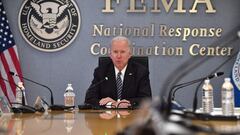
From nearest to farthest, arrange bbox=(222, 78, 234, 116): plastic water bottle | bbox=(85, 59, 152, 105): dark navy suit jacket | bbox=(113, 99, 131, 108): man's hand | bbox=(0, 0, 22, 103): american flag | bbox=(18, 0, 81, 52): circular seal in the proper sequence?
bbox=(222, 78, 234, 116): plastic water bottle, bbox=(113, 99, 131, 108): man's hand, bbox=(85, 59, 152, 105): dark navy suit jacket, bbox=(0, 0, 22, 103): american flag, bbox=(18, 0, 81, 52): circular seal

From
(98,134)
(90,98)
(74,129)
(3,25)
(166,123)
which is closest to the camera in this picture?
(166,123)

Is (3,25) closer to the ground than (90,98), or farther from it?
farther from it

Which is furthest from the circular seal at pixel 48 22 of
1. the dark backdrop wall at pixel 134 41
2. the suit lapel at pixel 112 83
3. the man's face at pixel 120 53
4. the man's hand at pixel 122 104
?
the man's hand at pixel 122 104

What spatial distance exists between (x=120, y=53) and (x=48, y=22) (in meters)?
1.95

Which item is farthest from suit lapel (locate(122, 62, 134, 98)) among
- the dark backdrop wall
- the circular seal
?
the circular seal

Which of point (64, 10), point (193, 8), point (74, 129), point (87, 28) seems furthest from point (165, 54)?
point (74, 129)

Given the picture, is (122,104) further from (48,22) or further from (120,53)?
(48,22)

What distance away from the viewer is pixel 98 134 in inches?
70.9

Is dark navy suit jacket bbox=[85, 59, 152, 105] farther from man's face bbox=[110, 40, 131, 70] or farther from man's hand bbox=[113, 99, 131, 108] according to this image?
man's hand bbox=[113, 99, 131, 108]

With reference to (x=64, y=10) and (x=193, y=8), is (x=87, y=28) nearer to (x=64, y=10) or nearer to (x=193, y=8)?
(x=64, y=10)

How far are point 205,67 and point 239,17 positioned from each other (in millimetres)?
794

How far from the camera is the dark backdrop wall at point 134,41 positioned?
237 inches

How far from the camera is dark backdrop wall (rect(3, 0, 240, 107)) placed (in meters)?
6.02

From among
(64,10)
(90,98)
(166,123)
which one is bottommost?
(90,98)
